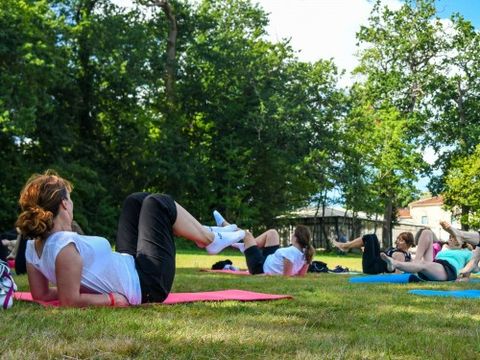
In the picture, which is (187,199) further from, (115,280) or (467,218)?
(115,280)

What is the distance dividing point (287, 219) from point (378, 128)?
8.04 metres

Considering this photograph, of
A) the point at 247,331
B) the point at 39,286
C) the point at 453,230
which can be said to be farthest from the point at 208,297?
the point at 453,230

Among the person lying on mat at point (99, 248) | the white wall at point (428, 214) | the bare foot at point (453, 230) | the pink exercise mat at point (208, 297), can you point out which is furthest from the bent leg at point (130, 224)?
the white wall at point (428, 214)

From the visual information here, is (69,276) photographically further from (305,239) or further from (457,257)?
(457,257)

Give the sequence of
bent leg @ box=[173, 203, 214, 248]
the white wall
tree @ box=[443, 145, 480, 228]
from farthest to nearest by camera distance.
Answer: the white wall < tree @ box=[443, 145, 480, 228] < bent leg @ box=[173, 203, 214, 248]

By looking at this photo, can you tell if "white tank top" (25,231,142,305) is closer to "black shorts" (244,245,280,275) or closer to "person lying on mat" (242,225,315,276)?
"person lying on mat" (242,225,315,276)

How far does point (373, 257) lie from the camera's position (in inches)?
406

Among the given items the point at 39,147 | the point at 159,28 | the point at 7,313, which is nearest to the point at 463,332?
the point at 7,313

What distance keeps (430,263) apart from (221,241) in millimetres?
4378

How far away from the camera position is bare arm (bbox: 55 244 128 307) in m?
4.01

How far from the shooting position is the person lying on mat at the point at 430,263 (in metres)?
8.19

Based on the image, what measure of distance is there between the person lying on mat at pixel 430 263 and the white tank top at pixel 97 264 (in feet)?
15.3

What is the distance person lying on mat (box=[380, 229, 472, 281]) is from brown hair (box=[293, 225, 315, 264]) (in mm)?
1227

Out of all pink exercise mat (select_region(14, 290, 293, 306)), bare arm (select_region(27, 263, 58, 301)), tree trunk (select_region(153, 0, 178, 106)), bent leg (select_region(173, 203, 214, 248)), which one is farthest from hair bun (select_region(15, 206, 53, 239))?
tree trunk (select_region(153, 0, 178, 106))
